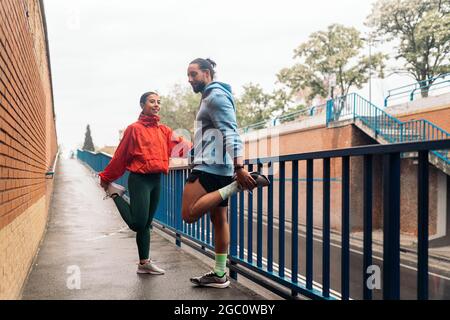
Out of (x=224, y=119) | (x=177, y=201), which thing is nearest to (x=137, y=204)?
(x=224, y=119)

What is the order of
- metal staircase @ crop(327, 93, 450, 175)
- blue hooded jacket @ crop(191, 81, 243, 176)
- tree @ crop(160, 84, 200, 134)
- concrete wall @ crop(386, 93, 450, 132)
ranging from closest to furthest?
blue hooded jacket @ crop(191, 81, 243, 176), metal staircase @ crop(327, 93, 450, 175), concrete wall @ crop(386, 93, 450, 132), tree @ crop(160, 84, 200, 134)

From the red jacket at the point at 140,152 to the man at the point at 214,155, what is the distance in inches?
25.8

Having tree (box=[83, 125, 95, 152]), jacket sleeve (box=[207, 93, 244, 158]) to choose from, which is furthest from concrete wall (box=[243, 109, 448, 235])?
tree (box=[83, 125, 95, 152])

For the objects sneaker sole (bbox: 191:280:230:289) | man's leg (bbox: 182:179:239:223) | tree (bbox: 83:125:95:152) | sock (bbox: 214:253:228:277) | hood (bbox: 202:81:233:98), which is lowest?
sneaker sole (bbox: 191:280:230:289)

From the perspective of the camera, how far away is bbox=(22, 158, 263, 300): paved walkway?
329cm

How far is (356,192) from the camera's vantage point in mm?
18688

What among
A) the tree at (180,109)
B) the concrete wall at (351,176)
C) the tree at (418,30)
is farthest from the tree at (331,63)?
the tree at (180,109)

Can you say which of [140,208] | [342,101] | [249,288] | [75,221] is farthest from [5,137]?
[342,101]

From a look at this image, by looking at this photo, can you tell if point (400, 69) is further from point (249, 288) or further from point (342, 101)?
point (249, 288)

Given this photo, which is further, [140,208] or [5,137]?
[140,208]

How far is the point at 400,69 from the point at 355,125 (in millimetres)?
14196

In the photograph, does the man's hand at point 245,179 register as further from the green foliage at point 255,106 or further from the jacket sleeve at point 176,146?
the green foliage at point 255,106

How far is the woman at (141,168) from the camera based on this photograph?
12.3 feet

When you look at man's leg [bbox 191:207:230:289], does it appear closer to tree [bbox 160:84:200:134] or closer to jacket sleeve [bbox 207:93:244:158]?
Result: jacket sleeve [bbox 207:93:244:158]
